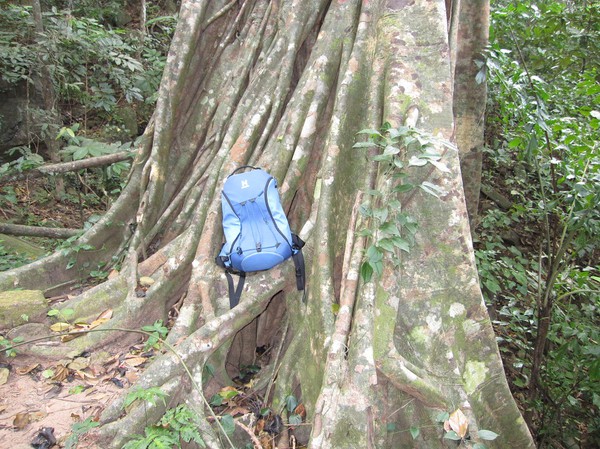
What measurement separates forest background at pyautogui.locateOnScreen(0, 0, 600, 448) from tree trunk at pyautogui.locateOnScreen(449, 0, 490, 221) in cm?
15

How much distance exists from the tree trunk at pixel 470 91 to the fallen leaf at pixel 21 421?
154 inches

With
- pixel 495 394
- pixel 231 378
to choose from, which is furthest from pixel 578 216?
pixel 231 378

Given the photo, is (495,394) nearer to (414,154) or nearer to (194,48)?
(414,154)

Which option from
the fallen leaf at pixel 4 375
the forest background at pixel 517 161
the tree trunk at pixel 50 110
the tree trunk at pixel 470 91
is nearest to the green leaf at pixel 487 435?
the forest background at pixel 517 161

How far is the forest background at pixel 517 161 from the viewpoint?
4035 millimetres

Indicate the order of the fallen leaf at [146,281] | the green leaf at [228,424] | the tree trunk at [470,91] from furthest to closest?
the tree trunk at [470,91] < the fallen leaf at [146,281] < the green leaf at [228,424]

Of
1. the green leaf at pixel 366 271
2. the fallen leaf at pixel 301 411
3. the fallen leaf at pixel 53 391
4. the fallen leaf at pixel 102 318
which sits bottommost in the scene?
the fallen leaf at pixel 53 391

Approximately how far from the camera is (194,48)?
180 inches

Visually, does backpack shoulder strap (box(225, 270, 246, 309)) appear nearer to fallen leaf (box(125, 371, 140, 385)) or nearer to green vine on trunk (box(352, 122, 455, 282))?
fallen leaf (box(125, 371, 140, 385))

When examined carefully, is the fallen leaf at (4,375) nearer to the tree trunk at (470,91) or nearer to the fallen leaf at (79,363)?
the fallen leaf at (79,363)

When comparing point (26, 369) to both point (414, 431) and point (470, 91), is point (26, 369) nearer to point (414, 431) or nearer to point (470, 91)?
point (414, 431)

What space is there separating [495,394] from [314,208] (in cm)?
157

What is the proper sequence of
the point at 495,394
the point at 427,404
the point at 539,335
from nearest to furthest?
the point at 427,404 → the point at 495,394 → the point at 539,335

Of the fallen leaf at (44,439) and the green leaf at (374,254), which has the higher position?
the green leaf at (374,254)
